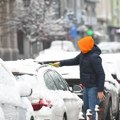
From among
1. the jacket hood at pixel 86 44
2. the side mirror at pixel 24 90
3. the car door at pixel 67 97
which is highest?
the jacket hood at pixel 86 44

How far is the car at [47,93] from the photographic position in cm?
945

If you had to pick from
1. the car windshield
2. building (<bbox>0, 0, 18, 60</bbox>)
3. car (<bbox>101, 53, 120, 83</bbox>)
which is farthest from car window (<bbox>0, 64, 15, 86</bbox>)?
building (<bbox>0, 0, 18, 60</bbox>)

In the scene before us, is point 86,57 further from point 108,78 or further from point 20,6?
point 20,6

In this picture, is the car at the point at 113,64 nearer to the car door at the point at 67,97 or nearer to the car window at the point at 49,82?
the car door at the point at 67,97

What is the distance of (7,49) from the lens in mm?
47562

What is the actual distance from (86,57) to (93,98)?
2.47ft

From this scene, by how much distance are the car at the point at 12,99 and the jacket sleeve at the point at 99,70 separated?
3.07 metres

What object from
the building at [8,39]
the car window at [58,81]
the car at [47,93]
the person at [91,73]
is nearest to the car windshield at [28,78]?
the car at [47,93]

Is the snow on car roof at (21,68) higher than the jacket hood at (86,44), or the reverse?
Answer: the jacket hood at (86,44)

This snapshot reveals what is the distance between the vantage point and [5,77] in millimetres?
7750

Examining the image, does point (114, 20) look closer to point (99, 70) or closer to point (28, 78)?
point (99, 70)

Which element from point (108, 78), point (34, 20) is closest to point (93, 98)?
point (108, 78)

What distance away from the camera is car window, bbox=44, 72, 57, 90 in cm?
1021

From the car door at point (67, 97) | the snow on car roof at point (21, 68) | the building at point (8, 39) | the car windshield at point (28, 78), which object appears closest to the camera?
the car windshield at point (28, 78)
